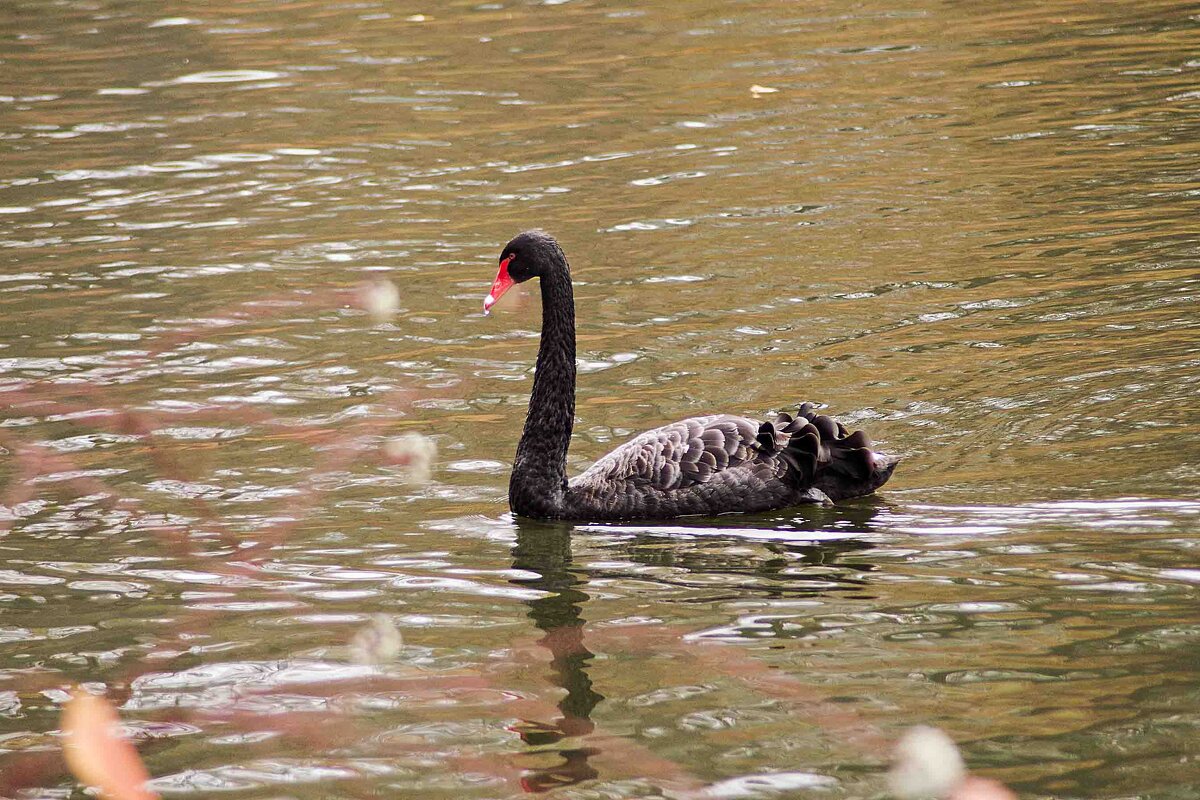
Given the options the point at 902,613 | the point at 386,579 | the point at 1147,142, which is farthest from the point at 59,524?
the point at 1147,142

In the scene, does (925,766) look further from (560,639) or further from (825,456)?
(825,456)

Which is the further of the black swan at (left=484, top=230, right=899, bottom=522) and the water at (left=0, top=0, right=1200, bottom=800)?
the black swan at (left=484, top=230, right=899, bottom=522)

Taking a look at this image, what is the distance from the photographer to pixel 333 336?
923 cm

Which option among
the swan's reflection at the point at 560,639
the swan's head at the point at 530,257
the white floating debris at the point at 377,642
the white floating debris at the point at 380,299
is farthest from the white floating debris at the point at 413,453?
the white floating debris at the point at 380,299

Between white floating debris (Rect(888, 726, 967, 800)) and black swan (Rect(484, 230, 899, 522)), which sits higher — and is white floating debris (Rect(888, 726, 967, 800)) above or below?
below

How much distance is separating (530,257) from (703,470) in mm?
1185

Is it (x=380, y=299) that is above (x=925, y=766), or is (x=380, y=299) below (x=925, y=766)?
above

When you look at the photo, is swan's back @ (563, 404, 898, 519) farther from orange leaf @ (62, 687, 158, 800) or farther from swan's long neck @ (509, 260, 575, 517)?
orange leaf @ (62, 687, 158, 800)

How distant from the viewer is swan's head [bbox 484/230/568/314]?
22.2 feet

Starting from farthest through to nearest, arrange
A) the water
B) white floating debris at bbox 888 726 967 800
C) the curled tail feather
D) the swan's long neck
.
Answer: the swan's long neck < the curled tail feather < the water < white floating debris at bbox 888 726 967 800

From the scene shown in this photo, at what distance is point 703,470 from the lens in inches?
256

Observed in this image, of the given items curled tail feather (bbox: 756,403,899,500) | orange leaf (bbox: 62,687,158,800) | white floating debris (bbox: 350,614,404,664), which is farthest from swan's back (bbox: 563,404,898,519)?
orange leaf (bbox: 62,687,158,800)

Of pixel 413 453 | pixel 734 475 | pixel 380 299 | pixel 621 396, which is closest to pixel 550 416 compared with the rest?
pixel 734 475

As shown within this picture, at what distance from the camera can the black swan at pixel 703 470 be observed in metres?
6.41
